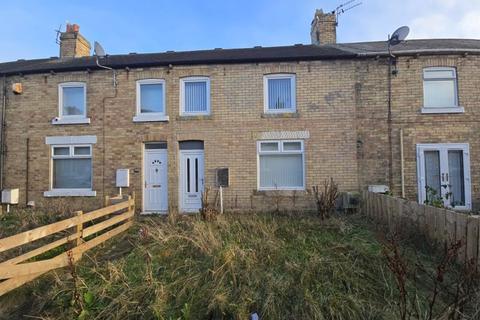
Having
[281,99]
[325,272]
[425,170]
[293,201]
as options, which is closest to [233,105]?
[281,99]

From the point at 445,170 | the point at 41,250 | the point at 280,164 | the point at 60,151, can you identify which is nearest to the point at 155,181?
the point at 60,151

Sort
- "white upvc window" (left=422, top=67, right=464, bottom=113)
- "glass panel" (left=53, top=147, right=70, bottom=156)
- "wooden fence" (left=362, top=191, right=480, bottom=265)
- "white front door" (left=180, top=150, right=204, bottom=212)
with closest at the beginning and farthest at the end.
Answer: "wooden fence" (left=362, top=191, right=480, bottom=265) → "white upvc window" (left=422, top=67, right=464, bottom=113) → "white front door" (left=180, top=150, right=204, bottom=212) → "glass panel" (left=53, top=147, right=70, bottom=156)

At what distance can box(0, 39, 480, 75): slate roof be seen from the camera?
11637 mm

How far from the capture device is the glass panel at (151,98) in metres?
12.4

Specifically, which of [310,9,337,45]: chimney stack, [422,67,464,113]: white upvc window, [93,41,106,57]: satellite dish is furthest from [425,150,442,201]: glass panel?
[93,41,106,57]: satellite dish

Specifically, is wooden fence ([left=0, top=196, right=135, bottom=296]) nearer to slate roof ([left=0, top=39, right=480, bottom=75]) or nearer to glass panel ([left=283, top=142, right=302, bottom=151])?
glass panel ([left=283, top=142, right=302, bottom=151])

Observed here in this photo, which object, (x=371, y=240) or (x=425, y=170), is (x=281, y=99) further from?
(x=371, y=240)

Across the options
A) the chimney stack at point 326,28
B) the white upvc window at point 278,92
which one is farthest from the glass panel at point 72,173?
the chimney stack at point 326,28

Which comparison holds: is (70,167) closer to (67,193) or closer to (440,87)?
(67,193)

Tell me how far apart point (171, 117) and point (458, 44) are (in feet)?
34.3

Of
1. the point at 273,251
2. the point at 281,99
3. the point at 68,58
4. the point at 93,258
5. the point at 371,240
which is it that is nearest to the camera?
the point at 273,251

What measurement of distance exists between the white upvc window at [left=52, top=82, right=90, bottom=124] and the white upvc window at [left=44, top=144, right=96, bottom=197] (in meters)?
1.11

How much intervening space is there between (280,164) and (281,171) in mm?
245

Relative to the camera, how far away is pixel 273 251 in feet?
19.5
